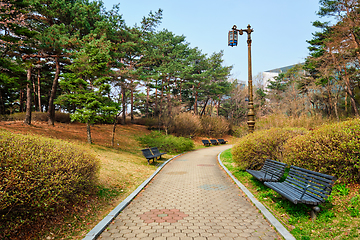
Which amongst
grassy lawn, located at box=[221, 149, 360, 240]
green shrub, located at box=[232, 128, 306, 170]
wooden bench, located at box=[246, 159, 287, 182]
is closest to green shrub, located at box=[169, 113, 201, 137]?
green shrub, located at box=[232, 128, 306, 170]

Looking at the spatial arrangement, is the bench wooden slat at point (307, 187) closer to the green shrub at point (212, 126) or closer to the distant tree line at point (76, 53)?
the distant tree line at point (76, 53)

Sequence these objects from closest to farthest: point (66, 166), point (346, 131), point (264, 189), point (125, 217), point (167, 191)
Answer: point (66, 166)
point (125, 217)
point (346, 131)
point (264, 189)
point (167, 191)

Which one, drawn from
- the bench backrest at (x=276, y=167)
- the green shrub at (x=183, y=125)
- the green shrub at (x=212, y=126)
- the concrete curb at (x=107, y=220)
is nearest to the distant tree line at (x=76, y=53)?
the green shrub at (x=183, y=125)

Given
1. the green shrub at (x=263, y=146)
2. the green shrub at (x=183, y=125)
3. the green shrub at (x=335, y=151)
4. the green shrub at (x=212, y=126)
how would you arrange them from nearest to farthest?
the green shrub at (x=335, y=151) < the green shrub at (x=263, y=146) < the green shrub at (x=183, y=125) < the green shrub at (x=212, y=126)

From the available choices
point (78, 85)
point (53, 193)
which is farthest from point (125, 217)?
point (78, 85)

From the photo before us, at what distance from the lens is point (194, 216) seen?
4.69 meters

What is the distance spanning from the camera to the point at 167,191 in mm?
6922

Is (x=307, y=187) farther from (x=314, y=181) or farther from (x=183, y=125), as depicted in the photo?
(x=183, y=125)

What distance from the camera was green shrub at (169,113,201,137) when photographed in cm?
2658

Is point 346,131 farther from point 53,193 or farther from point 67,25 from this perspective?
point 67,25

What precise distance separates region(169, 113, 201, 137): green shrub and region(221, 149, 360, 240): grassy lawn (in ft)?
69.7

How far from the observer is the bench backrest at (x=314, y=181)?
401 cm

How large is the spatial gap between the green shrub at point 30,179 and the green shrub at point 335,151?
581 cm

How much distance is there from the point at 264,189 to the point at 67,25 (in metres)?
21.1
